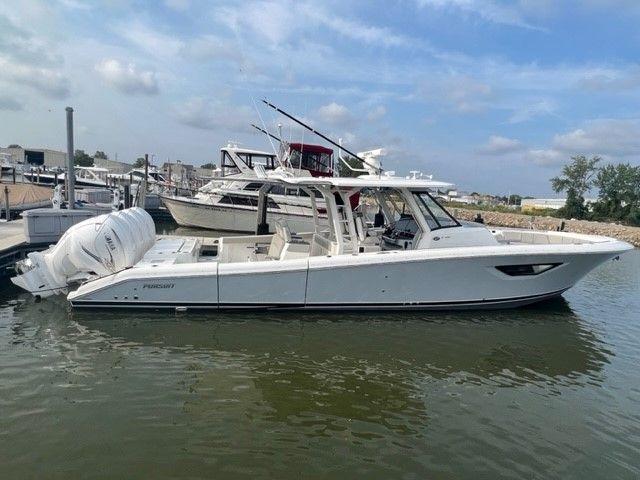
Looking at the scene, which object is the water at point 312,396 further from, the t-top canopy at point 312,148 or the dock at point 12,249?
the t-top canopy at point 312,148

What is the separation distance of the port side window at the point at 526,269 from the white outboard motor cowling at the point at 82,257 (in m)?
7.11

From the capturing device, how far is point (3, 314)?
8.08 meters

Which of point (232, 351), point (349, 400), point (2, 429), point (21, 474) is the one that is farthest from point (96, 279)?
point (349, 400)

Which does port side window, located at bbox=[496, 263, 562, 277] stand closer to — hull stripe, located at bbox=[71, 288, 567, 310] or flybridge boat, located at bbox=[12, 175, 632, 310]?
flybridge boat, located at bbox=[12, 175, 632, 310]

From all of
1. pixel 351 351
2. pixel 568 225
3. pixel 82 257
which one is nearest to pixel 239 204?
pixel 82 257

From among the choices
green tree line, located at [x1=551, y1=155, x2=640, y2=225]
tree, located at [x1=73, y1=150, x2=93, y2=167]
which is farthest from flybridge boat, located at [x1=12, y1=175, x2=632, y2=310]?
tree, located at [x1=73, y1=150, x2=93, y2=167]

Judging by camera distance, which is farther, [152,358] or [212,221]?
[212,221]

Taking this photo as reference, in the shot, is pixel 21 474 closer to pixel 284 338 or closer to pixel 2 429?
pixel 2 429

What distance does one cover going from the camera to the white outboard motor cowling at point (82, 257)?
819 cm

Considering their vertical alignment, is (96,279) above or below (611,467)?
above

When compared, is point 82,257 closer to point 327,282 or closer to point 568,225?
point 327,282

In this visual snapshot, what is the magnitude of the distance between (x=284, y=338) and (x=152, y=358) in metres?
2.08

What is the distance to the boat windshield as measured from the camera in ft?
30.5

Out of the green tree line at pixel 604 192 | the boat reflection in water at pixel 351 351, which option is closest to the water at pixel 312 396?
the boat reflection in water at pixel 351 351
